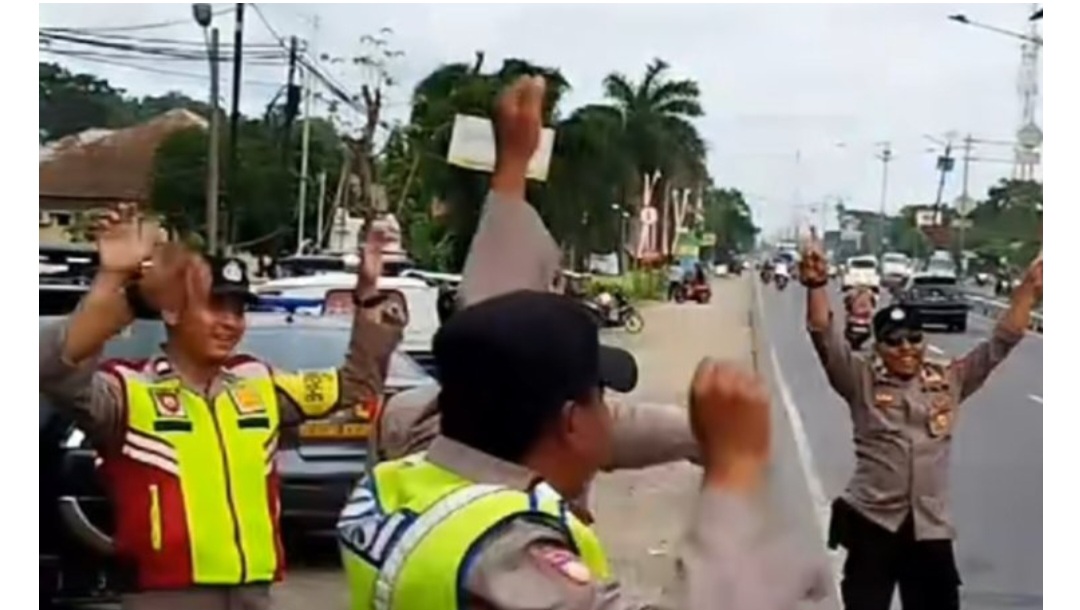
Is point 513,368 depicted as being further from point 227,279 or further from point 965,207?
point 965,207

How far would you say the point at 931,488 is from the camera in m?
5.25

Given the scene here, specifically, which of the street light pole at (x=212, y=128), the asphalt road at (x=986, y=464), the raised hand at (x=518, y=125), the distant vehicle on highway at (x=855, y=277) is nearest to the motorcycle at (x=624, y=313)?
the asphalt road at (x=986, y=464)

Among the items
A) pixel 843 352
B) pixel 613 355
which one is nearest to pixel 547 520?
pixel 613 355

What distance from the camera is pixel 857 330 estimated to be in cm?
592

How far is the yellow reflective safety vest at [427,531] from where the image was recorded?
6.24 feet

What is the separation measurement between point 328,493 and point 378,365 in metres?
4.21

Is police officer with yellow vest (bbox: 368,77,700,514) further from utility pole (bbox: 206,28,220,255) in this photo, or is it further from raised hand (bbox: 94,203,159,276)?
utility pole (bbox: 206,28,220,255)

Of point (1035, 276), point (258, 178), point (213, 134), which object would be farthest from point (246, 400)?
point (258, 178)

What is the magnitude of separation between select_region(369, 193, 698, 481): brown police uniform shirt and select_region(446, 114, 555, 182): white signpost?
0.39 metres

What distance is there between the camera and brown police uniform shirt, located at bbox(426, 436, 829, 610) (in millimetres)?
1811

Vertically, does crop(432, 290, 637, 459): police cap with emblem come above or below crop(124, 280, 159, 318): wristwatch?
above

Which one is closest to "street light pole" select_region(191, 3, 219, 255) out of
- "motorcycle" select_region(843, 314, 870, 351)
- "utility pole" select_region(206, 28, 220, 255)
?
"utility pole" select_region(206, 28, 220, 255)

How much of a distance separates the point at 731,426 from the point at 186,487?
2.14 meters
